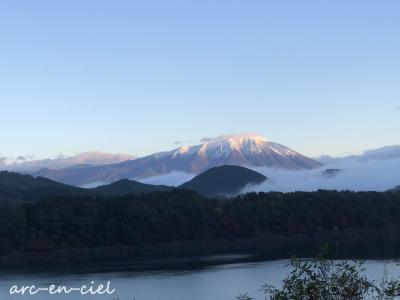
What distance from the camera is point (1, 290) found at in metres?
27.7

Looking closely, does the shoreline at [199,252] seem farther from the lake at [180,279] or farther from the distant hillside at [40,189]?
the distant hillside at [40,189]

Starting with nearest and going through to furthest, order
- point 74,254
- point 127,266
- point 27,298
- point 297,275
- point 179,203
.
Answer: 1. point 297,275
2. point 27,298
3. point 127,266
4. point 74,254
5. point 179,203

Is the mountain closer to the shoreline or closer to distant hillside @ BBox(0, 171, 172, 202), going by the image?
distant hillside @ BBox(0, 171, 172, 202)

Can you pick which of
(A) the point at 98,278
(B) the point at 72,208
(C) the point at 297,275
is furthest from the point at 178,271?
(C) the point at 297,275

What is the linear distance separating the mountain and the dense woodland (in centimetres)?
6957

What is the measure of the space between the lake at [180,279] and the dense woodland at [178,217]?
32.0ft

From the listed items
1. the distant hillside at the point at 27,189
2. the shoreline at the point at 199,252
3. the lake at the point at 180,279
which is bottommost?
the lake at the point at 180,279

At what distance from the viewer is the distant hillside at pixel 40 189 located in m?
76.0

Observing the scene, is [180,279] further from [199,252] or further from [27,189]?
[27,189]

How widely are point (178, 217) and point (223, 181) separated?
85996 mm

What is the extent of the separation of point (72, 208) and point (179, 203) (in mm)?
9280

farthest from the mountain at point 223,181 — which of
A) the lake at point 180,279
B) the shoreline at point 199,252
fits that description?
the lake at point 180,279

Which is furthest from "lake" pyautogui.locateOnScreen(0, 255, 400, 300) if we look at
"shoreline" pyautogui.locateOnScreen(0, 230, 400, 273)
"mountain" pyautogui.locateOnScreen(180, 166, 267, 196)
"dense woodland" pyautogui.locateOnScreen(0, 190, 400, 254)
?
"mountain" pyautogui.locateOnScreen(180, 166, 267, 196)

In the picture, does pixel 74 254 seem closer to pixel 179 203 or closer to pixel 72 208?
pixel 72 208
